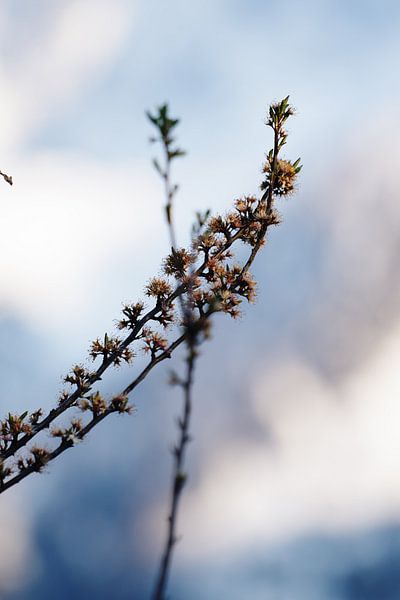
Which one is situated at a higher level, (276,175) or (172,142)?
(276,175)

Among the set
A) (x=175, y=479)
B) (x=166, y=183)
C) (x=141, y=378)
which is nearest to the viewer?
(x=175, y=479)

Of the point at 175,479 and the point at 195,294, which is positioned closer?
the point at 175,479

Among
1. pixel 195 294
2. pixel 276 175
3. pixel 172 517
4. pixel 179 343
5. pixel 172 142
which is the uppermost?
pixel 276 175

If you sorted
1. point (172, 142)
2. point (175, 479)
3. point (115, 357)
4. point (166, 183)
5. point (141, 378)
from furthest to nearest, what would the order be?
point (115, 357) → point (141, 378) → point (172, 142) → point (166, 183) → point (175, 479)

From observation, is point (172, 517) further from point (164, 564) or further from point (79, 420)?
point (79, 420)

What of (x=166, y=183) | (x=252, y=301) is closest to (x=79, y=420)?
(x=252, y=301)

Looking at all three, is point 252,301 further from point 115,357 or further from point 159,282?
point 115,357

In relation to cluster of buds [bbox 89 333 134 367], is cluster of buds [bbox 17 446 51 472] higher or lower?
lower

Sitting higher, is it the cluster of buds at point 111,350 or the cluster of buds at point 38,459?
the cluster of buds at point 111,350

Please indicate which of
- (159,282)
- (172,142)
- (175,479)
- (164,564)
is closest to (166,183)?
(172,142)
